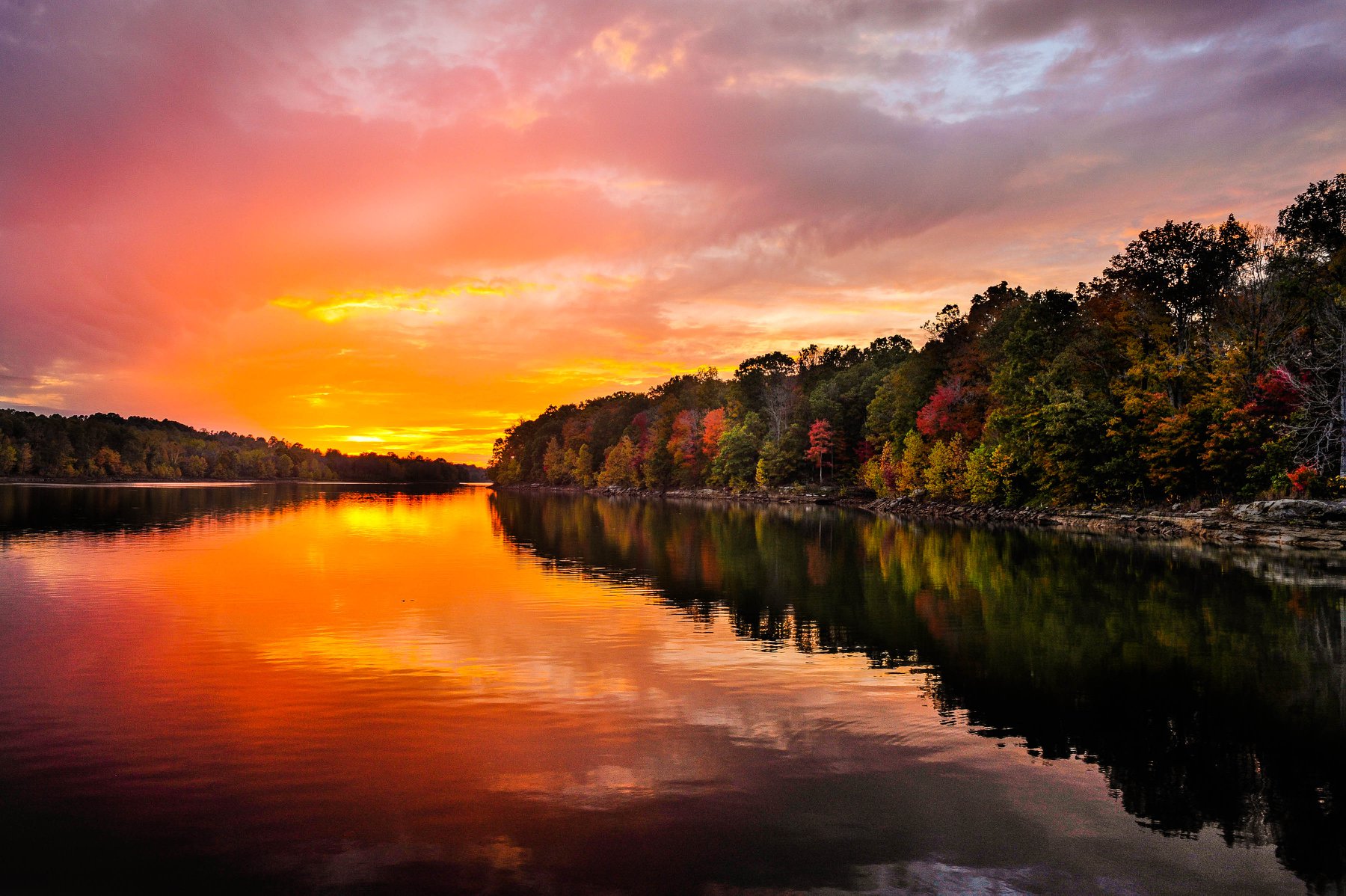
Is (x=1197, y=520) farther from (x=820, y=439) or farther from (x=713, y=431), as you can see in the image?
(x=713, y=431)

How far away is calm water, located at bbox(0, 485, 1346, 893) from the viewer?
6.57 metres

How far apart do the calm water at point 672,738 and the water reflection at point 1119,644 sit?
84 mm

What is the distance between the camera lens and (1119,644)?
1532cm

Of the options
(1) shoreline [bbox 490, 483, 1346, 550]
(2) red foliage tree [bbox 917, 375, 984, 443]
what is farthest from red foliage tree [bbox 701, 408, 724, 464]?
(1) shoreline [bbox 490, 483, 1346, 550]

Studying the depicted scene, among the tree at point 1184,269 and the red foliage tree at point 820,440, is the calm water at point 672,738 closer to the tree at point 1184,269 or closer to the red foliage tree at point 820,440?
the tree at point 1184,269

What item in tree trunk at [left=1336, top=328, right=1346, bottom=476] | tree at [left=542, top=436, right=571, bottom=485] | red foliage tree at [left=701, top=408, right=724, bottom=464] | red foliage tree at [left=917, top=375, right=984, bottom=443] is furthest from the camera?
tree at [left=542, top=436, right=571, bottom=485]

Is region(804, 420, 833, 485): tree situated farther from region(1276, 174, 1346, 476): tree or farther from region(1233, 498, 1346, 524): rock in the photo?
region(1233, 498, 1346, 524): rock

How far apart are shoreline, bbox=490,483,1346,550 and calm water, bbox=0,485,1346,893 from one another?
12.8 m

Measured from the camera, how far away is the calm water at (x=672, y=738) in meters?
6.57

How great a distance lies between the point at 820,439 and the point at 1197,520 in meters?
54.4

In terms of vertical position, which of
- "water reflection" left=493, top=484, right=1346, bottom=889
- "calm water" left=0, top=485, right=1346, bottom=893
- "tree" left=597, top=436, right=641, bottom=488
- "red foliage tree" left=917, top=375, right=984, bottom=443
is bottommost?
"water reflection" left=493, top=484, right=1346, bottom=889

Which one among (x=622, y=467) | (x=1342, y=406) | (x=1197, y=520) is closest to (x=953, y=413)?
(x=1197, y=520)

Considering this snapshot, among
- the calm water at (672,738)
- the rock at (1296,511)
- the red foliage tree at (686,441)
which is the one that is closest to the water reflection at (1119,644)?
the calm water at (672,738)

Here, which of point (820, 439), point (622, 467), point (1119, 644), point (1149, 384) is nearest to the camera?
point (1119, 644)
